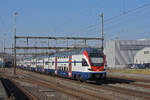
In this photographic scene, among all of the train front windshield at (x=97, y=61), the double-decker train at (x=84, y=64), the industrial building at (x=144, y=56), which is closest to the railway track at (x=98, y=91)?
the double-decker train at (x=84, y=64)

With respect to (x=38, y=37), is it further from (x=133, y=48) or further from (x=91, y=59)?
(x=133, y=48)

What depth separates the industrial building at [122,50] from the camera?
10269 cm

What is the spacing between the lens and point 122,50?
10481 cm

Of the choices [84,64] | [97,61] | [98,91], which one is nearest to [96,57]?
[97,61]

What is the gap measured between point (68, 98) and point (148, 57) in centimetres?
8395

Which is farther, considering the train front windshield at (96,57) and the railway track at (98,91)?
the train front windshield at (96,57)

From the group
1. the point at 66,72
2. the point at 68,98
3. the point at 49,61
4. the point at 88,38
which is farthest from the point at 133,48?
the point at 68,98

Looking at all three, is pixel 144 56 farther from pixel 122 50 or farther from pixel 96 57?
pixel 96 57

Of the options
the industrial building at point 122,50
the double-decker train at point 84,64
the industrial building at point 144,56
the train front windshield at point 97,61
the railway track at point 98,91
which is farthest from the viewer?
the industrial building at point 122,50

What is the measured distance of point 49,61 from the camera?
1606 inches

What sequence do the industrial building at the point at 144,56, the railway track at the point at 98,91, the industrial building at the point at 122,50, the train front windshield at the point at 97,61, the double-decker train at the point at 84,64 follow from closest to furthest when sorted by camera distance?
the railway track at the point at 98,91 < the double-decker train at the point at 84,64 < the train front windshield at the point at 97,61 < the industrial building at the point at 144,56 < the industrial building at the point at 122,50

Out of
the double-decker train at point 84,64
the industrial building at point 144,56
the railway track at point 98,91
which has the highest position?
the industrial building at point 144,56

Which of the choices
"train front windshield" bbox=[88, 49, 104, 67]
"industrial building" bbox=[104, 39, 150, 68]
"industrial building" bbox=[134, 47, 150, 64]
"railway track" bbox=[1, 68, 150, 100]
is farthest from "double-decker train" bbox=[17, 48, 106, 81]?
"industrial building" bbox=[104, 39, 150, 68]

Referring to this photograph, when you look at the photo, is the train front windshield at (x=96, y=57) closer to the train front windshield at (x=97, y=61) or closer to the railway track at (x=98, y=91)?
the train front windshield at (x=97, y=61)
